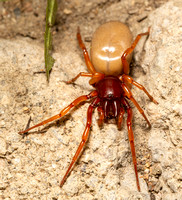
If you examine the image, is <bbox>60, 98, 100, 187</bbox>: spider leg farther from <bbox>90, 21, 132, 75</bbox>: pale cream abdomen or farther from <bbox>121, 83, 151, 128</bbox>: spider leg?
<bbox>90, 21, 132, 75</bbox>: pale cream abdomen

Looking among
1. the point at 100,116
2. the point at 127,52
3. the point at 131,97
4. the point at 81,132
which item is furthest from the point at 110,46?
the point at 81,132

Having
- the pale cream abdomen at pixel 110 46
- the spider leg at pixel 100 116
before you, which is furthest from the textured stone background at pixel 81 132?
the pale cream abdomen at pixel 110 46

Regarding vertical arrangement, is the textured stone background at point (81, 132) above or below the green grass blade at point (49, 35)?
below

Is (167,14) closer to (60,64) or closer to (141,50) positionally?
(141,50)

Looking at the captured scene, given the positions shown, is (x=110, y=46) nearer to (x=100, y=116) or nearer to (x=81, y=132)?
(x=100, y=116)

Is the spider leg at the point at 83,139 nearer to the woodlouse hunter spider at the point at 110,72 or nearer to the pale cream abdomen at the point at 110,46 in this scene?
the woodlouse hunter spider at the point at 110,72

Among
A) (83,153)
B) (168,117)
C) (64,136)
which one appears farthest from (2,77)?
(168,117)
